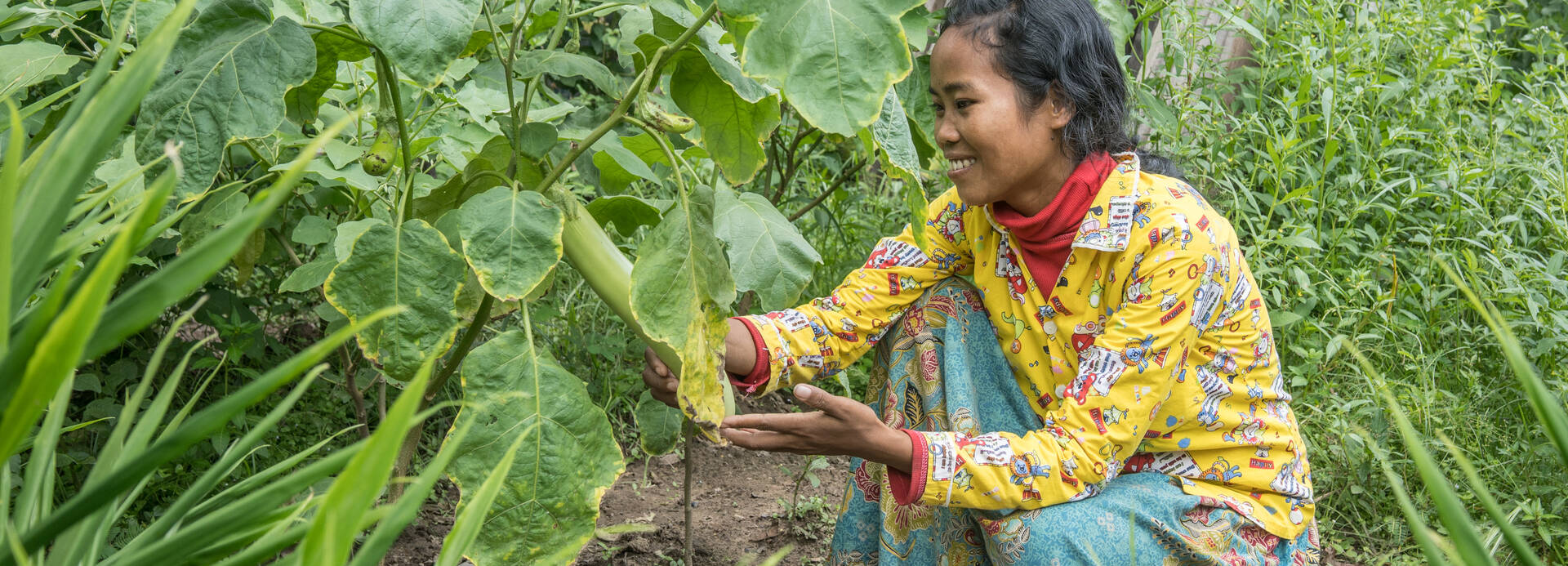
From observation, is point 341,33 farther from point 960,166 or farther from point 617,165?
point 960,166

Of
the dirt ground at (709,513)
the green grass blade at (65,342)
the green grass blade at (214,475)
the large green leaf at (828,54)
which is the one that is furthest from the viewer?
the dirt ground at (709,513)

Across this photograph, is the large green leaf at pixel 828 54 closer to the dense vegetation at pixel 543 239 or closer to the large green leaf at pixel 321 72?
the dense vegetation at pixel 543 239

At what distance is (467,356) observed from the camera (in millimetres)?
1396

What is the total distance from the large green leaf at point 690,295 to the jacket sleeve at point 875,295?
0.57 metres

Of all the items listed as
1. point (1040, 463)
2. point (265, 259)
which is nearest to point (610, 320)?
point (265, 259)

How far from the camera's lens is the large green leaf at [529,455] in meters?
1.39

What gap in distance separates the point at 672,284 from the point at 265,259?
3.82ft

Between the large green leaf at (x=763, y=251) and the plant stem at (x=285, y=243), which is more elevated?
the large green leaf at (x=763, y=251)

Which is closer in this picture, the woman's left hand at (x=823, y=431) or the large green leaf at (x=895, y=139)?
the large green leaf at (x=895, y=139)

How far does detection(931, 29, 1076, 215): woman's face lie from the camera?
179 cm

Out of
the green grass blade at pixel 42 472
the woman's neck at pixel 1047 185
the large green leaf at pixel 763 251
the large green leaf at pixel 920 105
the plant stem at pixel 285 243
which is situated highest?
the green grass blade at pixel 42 472

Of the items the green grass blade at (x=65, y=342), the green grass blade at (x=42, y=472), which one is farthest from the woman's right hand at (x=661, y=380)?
the green grass blade at (x=65, y=342)

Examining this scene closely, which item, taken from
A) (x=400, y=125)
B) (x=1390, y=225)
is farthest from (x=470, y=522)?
(x=1390, y=225)

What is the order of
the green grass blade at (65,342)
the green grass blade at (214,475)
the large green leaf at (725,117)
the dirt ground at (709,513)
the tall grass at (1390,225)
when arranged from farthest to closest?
the tall grass at (1390,225), the dirt ground at (709,513), the large green leaf at (725,117), the green grass blade at (214,475), the green grass blade at (65,342)
